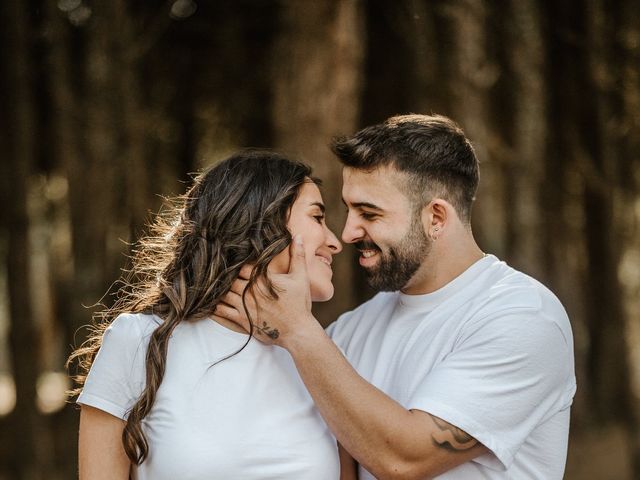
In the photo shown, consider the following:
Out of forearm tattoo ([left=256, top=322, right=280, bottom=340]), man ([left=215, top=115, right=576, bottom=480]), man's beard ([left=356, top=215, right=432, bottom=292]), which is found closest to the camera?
man ([left=215, top=115, right=576, bottom=480])

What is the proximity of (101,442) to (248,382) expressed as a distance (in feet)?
1.63

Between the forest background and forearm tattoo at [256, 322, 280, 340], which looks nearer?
forearm tattoo at [256, 322, 280, 340]

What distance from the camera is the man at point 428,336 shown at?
9.36 feet

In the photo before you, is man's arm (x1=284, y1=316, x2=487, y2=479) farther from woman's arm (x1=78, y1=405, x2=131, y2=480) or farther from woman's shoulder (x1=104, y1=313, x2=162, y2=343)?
woman's arm (x1=78, y1=405, x2=131, y2=480)

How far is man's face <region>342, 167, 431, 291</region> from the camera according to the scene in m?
3.40

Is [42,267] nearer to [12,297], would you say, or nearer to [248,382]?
[12,297]

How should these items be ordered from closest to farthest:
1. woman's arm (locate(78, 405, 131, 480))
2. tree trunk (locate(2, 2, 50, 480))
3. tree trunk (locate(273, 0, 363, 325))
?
woman's arm (locate(78, 405, 131, 480)), tree trunk (locate(273, 0, 363, 325)), tree trunk (locate(2, 2, 50, 480))

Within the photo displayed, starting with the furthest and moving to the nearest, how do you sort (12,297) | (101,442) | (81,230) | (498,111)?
(498,111) → (12,297) → (81,230) → (101,442)

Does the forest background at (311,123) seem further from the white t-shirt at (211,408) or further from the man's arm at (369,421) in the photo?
the man's arm at (369,421)

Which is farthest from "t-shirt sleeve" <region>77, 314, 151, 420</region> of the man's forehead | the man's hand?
the man's forehead

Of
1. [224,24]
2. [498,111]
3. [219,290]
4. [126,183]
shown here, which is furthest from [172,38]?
[219,290]

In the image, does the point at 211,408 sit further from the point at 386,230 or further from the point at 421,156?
the point at 421,156

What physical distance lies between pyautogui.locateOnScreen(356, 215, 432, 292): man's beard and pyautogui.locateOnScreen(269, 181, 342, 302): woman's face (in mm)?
222

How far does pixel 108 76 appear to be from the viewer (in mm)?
7523
